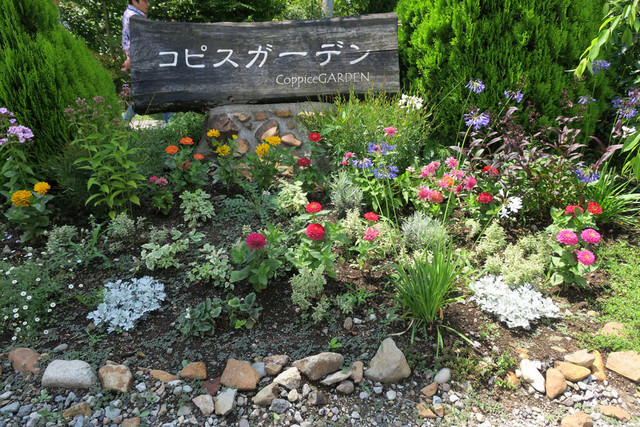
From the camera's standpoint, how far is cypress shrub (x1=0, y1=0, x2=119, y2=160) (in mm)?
3387

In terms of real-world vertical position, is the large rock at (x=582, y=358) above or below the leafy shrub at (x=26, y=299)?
below

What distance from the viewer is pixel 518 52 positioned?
3.73 metres

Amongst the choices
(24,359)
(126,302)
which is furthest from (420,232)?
(24,359)

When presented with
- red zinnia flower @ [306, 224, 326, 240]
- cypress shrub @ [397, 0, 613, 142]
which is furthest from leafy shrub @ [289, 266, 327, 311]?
cypress shrub @ [397, 0, 613, 142]

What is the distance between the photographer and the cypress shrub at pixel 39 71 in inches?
133

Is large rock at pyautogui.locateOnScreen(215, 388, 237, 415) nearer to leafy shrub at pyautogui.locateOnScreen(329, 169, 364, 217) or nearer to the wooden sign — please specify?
leafy shrub at pyautogui.locateOnScreen(329, 169, 364, 217)

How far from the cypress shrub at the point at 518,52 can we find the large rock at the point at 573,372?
2.28m

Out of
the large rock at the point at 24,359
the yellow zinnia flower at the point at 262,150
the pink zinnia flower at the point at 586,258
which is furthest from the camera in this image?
the yellow zinnia flower at the point at 262,150

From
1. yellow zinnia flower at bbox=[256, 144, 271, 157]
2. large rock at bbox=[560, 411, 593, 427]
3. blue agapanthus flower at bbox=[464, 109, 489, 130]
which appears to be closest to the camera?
large rock at bbox=[560, 411, 593, 427]

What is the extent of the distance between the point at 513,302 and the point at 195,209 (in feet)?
8.09

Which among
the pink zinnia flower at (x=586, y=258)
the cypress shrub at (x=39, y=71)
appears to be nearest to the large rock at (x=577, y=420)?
the pink zinnia flower at (x=586, y=258)

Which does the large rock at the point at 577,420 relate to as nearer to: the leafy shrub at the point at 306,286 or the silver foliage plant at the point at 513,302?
the silver foliage plant at the point at 513,302

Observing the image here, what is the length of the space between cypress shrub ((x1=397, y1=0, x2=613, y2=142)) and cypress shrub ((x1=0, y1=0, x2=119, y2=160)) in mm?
3397

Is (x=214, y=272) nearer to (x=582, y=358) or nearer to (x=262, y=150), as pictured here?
(x=262, y=150)
